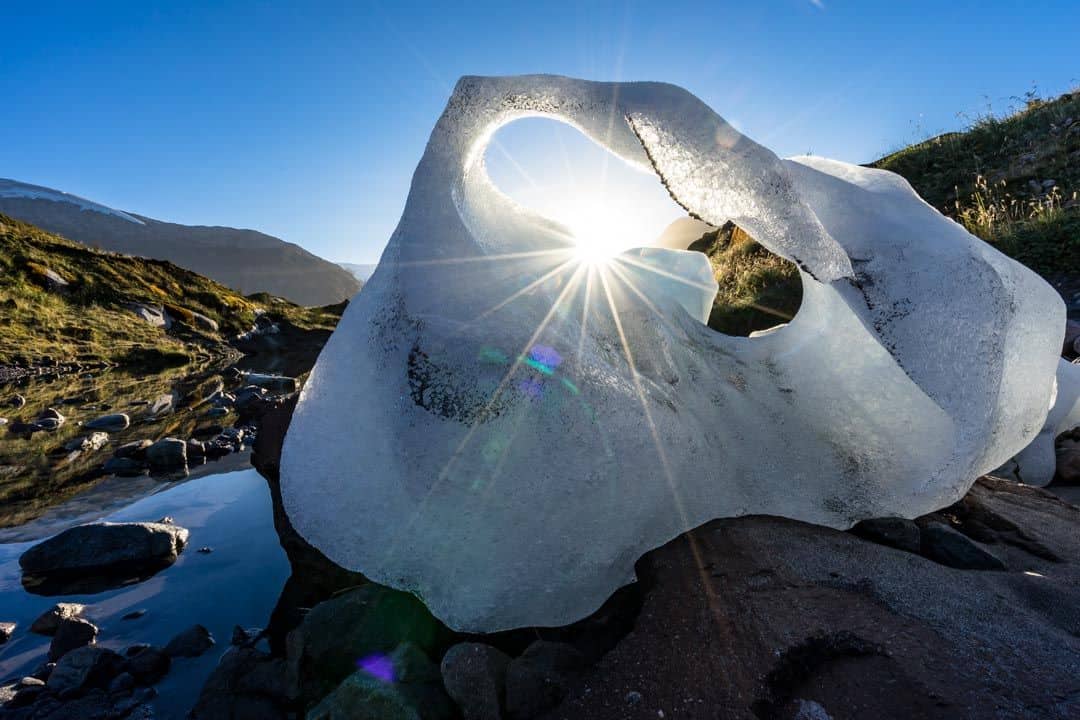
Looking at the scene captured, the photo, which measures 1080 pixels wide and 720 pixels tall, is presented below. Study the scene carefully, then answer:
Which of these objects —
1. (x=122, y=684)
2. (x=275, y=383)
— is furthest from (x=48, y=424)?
(x=122, y=684)

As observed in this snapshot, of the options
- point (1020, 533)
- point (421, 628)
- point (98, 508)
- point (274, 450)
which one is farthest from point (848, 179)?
point (98, 508)

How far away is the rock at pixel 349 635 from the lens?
78.3 inches

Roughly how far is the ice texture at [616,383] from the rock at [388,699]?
24 centimetres

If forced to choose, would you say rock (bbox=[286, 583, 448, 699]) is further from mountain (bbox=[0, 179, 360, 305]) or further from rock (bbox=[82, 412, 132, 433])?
mountain (bbox=[0, 179, 360, 305])

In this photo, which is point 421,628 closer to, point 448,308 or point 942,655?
point 448,308

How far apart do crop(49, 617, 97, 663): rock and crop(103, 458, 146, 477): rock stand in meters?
3.56

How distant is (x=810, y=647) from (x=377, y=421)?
1609 mm

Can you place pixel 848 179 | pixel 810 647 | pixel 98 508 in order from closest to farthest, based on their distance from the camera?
pixel 810 647 → pixel 848 179 → pixel 98 508

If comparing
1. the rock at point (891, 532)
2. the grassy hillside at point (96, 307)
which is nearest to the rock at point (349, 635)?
the rock at point (891, 532)

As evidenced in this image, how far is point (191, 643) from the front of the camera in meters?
2.48

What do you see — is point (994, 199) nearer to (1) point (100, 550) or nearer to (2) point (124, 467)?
(1) point (100, 550)

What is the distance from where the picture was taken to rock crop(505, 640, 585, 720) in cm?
159

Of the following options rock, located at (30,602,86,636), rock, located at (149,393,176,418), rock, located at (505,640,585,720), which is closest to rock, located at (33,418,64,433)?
rock, located at (149,393,176,418)

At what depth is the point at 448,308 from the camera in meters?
2.08
